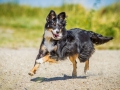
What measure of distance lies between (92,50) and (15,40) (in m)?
7.49

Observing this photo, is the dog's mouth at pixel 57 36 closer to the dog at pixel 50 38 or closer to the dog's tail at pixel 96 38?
the dog at pixel 50 38

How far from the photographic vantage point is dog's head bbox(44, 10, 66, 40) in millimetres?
8328

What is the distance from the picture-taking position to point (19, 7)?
22.7 metres

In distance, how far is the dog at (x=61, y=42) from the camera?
27.5 ft

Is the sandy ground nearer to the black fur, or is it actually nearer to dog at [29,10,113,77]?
dog at [29,10,113,77]

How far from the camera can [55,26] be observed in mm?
8336

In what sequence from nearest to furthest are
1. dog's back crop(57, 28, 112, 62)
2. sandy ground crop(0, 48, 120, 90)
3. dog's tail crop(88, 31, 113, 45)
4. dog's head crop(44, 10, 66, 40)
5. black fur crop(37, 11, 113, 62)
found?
sandy ground crop(0, 48, 120, 90) < dog's head crop(44, 10, 66, 40) < black fur crop(37, 11, 113, 62) < dog's back crop(57, 28, 112, 62) < dog's tail crop(88, 31, 113, 45)

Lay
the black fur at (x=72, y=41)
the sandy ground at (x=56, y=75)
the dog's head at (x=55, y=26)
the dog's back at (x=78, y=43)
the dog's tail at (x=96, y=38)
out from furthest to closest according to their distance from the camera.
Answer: the dog's tail at (x=96, y=38)
the dog's back at (x=78, y=43)
the black fur at (x=72, y=41)
the dog's head at (x=55, y=26)
the sandy ground at (x=56, y=75)

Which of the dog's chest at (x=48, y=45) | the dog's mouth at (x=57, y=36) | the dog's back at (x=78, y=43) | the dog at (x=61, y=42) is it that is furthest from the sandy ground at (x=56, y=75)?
the dog's mouth at (x=57, y=36)

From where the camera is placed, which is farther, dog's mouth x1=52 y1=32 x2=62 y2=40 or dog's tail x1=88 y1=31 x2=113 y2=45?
dog's tail x1=88 y1=31 x2=113 y2=45

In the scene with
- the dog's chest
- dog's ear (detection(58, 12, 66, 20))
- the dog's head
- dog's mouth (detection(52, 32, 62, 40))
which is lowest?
the dog's chest

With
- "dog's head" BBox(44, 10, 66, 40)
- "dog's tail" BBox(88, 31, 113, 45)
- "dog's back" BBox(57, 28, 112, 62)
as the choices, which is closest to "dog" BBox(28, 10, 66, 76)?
"dog's head" BBox(44, 10, 66, 40)

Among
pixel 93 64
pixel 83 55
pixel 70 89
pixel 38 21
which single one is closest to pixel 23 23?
pixel 38 21

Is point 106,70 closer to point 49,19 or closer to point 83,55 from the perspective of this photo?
point 83,55
